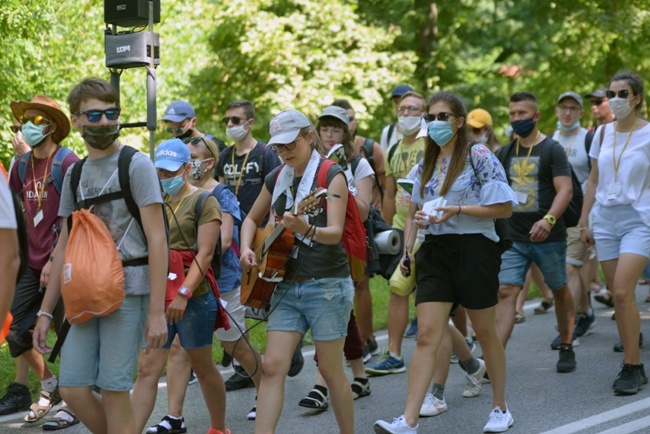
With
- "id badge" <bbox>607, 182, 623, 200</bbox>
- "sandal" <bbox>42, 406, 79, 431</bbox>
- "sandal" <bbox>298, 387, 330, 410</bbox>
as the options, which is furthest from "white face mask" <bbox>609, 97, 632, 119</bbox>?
"sandal" <bbox>42, 406, 79, 431</bbox>

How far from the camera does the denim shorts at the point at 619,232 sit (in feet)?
23.6

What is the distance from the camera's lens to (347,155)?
759 centimetres

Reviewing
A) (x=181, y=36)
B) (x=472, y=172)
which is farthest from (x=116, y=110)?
(x=181, y=36)

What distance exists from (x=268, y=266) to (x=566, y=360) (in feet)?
11.4

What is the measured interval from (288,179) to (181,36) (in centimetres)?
1370

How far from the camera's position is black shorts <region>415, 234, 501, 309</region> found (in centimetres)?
606

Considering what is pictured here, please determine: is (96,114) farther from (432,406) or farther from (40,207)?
(432,406)

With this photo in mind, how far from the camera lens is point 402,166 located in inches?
349

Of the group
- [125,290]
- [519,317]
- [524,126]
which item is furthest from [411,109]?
[125,290]

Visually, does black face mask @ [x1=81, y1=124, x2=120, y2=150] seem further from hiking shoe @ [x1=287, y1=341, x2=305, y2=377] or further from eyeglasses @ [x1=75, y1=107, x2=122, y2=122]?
hiking shoe @ [x1=287, y1=341, x2=305, y2=377]

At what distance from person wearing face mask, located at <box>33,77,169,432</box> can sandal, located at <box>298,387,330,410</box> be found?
2.33m

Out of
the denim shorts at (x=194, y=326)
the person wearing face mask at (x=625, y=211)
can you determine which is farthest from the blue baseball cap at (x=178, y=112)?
the person wearing face mask at (x=625, y=211)

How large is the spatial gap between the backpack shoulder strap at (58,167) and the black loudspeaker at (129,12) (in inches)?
91.3

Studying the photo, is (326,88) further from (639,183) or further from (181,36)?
Result: (639,183)
